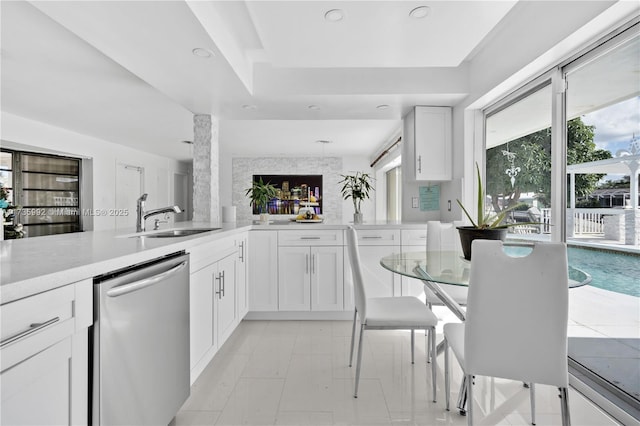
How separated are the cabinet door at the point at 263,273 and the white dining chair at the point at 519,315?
7.06 ft

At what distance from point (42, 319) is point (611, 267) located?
7.97 ft

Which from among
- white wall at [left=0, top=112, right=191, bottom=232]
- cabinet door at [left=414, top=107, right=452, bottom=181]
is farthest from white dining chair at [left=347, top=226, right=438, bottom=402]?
white wall at [left=0, top=112, right=191, bottom=232]

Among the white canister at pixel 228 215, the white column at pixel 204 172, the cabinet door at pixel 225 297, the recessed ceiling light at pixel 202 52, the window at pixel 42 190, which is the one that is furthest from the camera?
the window at pixel 42 190

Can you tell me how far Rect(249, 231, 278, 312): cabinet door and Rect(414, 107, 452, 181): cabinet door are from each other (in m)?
1.62

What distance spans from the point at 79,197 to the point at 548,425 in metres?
7.22

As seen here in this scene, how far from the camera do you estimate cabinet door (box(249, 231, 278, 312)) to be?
10.4ft

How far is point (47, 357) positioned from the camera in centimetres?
87

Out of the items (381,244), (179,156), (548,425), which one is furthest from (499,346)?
(179,156)

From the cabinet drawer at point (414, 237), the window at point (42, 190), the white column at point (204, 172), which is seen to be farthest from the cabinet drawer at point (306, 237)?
the window at point (42, 190)

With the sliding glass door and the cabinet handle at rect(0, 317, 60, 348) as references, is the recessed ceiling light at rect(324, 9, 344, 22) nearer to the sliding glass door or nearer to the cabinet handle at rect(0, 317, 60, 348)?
the sliding glass door

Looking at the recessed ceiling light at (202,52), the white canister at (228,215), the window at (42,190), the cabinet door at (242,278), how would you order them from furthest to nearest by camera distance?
the window at (42,190) < the white canister at (228,215) < the cabinet door at (242,278) < the recessed ceiling light at (202,52)

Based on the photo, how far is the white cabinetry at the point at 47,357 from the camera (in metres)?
0.76

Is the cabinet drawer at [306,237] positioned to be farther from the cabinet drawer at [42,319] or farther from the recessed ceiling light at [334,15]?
the cabinet drawer at [42,319]

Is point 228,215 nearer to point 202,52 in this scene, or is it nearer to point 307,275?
point 307,275
